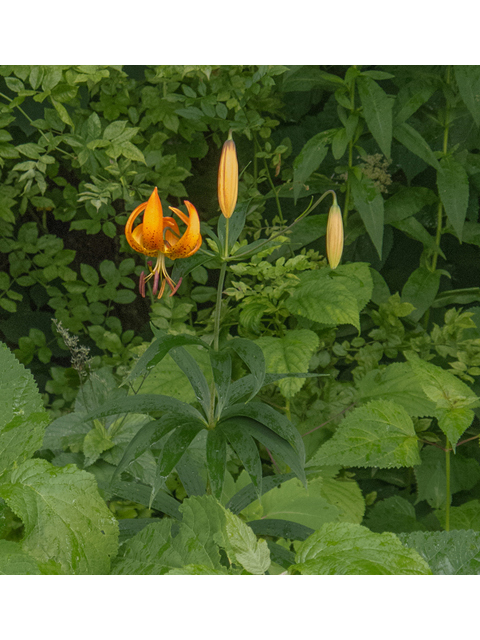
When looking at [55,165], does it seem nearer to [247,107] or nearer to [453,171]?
[247,107]

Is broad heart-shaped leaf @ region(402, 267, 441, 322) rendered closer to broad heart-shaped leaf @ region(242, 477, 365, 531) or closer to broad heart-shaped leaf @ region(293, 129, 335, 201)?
broad heart-shaped leaf @ region(293, 129, 335, 201)

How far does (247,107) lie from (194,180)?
0.21 meters

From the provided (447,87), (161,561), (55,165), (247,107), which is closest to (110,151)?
(55,165)

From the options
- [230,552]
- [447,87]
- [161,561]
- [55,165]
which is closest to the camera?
[230,552]

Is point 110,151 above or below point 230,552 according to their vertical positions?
above

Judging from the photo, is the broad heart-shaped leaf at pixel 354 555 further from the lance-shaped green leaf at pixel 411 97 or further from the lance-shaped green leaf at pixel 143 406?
the lance-shaped green leaf at pixel 411 97

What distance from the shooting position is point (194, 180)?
1286 mm

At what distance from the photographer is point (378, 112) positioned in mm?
1116

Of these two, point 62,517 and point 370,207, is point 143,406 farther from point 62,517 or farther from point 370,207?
point 370,207

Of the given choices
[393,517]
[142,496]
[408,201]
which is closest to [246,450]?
[142,496]

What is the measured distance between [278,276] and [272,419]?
1.39 ft

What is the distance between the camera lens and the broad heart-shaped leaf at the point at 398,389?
1167mm

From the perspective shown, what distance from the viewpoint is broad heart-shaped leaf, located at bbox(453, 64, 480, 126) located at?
1083mm

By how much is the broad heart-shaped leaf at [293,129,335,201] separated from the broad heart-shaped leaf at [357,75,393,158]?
0.30 feet
